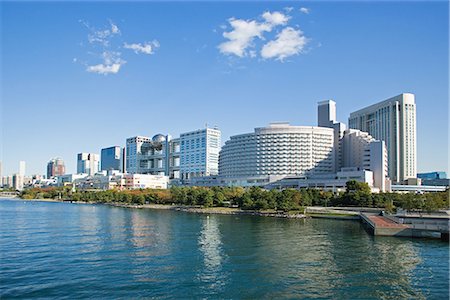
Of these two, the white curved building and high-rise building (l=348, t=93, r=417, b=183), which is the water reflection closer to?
the white curved building

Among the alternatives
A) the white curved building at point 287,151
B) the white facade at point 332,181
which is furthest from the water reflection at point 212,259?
the white curved building at point 287,151

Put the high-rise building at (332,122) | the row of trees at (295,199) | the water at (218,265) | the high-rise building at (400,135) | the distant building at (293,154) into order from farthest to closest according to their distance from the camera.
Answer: the high-rise building at (400,135) → the high-rise building at (332,122) → the distant building at (293,154) → the row of trees at (295,199) → the water at (218,265)

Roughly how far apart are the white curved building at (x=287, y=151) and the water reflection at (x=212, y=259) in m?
105

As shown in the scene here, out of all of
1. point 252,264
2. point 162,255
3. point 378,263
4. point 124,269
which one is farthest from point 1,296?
point 378,263

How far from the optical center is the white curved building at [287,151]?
15675 cm

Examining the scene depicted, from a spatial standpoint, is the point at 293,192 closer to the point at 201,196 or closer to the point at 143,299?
the point at 201,196

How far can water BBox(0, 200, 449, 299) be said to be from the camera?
26.4m

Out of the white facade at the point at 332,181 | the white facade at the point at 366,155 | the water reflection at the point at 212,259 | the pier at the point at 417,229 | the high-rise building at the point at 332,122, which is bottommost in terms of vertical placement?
the water reflection at the point at 212,259

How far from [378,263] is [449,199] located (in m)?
62.2

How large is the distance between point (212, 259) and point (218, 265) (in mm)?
2484

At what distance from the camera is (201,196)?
104812 millimetres

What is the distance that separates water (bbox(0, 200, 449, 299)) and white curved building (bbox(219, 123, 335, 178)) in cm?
10394

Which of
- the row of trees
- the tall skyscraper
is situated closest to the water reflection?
the row of trees

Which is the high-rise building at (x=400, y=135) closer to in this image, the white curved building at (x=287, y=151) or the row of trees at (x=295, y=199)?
the white curved building at (x=287, y=151)
